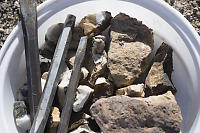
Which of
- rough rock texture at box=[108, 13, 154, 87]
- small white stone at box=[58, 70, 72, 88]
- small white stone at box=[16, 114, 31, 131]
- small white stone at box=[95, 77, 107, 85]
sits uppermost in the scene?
rough rock texture at box=[108, 13, 154, 87]

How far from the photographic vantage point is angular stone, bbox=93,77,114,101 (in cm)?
118

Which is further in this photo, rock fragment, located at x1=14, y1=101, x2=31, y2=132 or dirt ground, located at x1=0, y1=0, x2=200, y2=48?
dirt ground, located at x1=0, y1=0, x2=200, y2=48

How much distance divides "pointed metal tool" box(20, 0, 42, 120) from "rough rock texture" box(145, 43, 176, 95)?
375mm

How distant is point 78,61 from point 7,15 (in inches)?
22.1

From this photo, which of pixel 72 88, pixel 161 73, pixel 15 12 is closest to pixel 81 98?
pixel 72 88

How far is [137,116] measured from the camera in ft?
3.42

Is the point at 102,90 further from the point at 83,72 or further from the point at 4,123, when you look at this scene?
the point at 4,123

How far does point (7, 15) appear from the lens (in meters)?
1.55

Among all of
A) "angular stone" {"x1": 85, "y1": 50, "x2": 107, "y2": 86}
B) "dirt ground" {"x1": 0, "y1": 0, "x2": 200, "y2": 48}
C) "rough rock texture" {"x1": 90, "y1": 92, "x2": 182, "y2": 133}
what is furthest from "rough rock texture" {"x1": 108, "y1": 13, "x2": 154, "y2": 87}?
"dirt ground" {"x1": 0, "y1": 0, "x2": 200, "y2": 48}

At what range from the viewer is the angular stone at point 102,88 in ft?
3.88

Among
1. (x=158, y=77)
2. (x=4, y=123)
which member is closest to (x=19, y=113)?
(x=4, y=123)

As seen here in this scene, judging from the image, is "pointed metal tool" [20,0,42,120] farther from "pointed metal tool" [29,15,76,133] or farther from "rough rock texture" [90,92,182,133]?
"rough rock texture" [90,92,182,133]

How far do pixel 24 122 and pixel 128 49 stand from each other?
16.9 inches

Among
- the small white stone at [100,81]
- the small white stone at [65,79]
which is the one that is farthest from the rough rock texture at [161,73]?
the small white stone at [65,79]
